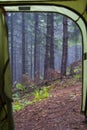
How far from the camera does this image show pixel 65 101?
21.7 ft

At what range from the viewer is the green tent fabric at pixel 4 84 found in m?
3.11

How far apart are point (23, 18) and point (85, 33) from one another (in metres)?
9.62

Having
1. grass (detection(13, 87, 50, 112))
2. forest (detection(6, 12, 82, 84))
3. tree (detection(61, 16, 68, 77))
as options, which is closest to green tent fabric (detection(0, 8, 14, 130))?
grass (detection(13, 87, 50, 112))

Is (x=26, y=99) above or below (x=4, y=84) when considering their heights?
below

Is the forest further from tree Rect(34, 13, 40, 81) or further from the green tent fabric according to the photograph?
the green tent fabric

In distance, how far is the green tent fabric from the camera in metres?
3.11

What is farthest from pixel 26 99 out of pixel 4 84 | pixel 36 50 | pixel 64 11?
pixel 36 50

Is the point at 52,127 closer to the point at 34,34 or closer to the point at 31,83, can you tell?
the point at 31,83

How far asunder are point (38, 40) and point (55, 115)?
7.76 metres

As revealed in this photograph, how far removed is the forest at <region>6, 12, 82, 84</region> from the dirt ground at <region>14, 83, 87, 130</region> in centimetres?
441

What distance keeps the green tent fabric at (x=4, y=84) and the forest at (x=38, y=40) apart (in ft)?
26.9

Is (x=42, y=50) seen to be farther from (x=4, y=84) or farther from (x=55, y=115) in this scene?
(x=4, y=84)

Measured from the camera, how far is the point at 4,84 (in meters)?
3.11

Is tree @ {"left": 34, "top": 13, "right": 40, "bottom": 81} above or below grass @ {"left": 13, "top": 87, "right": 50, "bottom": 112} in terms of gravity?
above
